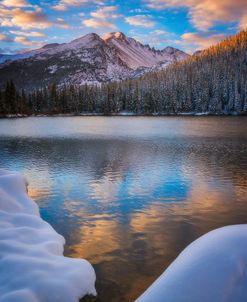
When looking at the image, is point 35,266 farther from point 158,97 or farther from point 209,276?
point 158,97

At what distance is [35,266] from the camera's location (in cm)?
765

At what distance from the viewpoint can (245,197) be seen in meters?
16.3

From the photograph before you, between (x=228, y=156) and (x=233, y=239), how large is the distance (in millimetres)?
23730

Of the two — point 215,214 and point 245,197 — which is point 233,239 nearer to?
point 215,214

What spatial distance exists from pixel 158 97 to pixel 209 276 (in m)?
145

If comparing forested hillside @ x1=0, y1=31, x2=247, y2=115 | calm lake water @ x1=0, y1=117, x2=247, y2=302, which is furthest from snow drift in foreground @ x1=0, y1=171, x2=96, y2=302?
forested hillside @ x1=0, y1=31, x2=247, y2=115

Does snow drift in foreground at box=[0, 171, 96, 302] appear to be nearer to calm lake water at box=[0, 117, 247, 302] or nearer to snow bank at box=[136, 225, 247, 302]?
calm lake water at box=[0, 117, 247, 302]

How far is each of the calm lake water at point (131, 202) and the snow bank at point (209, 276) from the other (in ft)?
6.90

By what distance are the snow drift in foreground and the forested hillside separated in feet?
380

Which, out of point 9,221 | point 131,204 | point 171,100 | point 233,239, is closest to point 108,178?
point 131,204

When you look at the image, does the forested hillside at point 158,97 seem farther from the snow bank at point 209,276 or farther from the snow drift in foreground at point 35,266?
the snow bank at point 209,276

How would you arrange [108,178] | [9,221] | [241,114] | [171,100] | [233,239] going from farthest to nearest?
[171,100] → [241,114] → [108,178] → [9,221] → [233,239]

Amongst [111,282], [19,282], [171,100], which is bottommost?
[111,282]

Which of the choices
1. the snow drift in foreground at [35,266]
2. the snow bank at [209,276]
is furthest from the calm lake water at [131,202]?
the snow bank at [209,276]
